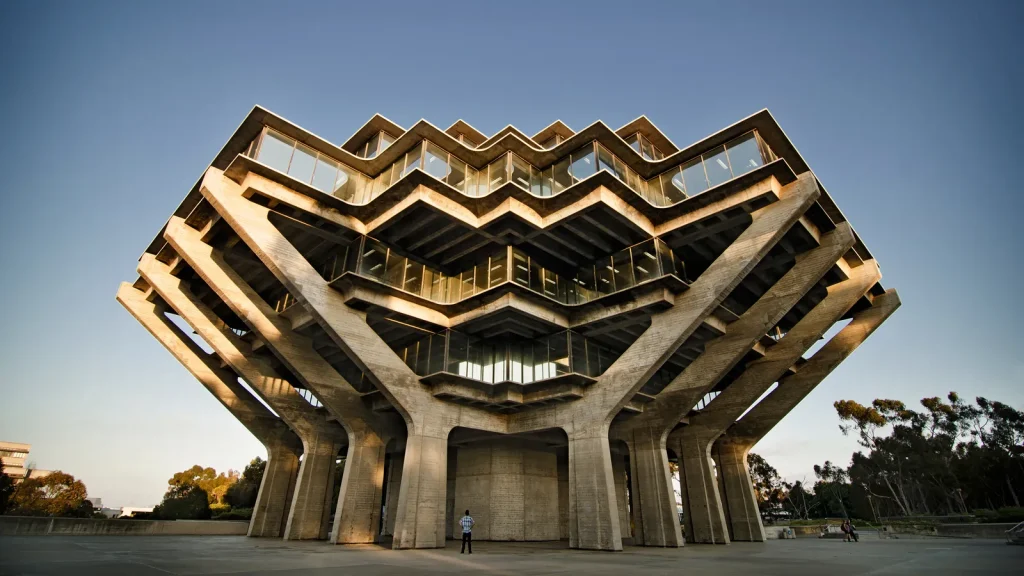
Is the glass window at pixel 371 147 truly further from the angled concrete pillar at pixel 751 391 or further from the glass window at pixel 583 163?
the angled concrete pillar at pixel 751 391

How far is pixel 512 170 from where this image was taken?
2192 cm

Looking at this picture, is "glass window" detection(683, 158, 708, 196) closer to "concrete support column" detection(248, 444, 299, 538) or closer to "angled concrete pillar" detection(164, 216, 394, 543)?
"angled concrete pillar" detection(164, 216, 394, 543)

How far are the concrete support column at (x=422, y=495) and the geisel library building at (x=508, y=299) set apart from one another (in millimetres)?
89

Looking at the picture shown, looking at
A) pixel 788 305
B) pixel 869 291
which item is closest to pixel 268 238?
pixel 788 305

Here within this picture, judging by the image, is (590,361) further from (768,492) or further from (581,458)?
(768,492)

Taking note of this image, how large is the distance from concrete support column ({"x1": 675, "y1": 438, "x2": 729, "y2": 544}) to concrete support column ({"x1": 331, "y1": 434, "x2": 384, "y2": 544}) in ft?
52.4

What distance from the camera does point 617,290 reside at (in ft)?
74.7

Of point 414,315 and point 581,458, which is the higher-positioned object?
point 414,315

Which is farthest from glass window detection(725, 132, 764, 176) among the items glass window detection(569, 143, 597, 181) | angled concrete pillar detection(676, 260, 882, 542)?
angled concrete pillar detection(676, 260, 882, 542)

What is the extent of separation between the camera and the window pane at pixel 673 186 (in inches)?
876

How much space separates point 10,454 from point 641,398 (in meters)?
124

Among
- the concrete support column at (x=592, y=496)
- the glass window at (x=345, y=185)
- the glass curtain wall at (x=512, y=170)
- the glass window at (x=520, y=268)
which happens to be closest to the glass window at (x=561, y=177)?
the glass curtain wall at (x=512, y=170)

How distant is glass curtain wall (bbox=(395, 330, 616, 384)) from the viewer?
22.9 metres

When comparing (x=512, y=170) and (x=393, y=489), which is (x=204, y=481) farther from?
(x=512, y=170)
